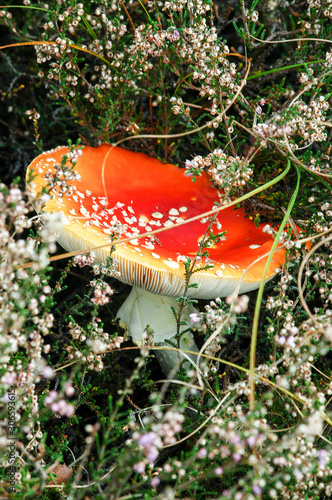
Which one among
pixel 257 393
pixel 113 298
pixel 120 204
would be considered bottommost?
pixel 113 298

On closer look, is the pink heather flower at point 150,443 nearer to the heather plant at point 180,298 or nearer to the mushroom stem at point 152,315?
the heather plant at point 180,298

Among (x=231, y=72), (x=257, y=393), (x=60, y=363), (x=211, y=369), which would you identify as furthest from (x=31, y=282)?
(x=231, y=72)

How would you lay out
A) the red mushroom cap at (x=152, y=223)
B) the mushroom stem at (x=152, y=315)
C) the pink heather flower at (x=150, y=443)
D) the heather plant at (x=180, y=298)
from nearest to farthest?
the pink heather flower at (x=150, y=443), the heather plant at (x=180, y=298), the red mushroom cap at (x=152, y=223), the mushroom stem at (x=152, y=315)

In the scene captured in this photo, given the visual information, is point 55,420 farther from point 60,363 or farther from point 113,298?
point 113,298

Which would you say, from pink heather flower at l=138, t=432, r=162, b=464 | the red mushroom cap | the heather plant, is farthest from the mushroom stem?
pink heather flower at l=138, t=432, r=162, b=464

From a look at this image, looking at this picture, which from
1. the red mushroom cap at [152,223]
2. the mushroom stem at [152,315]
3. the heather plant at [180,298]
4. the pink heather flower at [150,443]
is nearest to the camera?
the pink heather flower at [150,443]

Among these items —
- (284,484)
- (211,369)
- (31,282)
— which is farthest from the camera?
(211,369)

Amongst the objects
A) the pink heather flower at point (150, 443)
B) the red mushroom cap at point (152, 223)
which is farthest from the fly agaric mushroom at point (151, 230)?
the pink heather flower at point (150, 443)
